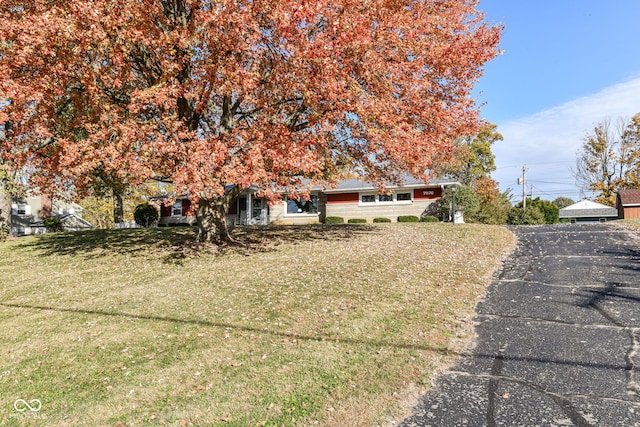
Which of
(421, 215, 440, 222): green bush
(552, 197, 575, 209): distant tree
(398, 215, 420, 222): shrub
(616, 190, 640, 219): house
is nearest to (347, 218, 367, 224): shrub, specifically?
(398, 215, 420, 222): shrub

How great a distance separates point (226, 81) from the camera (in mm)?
10719

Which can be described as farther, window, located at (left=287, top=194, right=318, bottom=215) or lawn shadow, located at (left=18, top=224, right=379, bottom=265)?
window, located at (left=287, top=194, right=318, bottom=215)

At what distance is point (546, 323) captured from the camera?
6.80 meters

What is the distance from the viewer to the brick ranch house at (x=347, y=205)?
98.9ft

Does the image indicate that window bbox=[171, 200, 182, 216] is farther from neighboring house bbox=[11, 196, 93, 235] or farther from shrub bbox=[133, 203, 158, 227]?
neighboring house bbox=[11, 196, 93, 235]

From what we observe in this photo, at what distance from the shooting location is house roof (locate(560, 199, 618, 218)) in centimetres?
5637

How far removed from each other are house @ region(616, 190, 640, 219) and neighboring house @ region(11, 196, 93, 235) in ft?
165

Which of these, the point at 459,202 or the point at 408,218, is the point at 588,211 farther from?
the point at 408,218

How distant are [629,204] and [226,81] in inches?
1448

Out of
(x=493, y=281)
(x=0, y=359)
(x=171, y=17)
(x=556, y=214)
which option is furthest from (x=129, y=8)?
(x=556, y=214)

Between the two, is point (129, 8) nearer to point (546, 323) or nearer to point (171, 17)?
point (171, 17)

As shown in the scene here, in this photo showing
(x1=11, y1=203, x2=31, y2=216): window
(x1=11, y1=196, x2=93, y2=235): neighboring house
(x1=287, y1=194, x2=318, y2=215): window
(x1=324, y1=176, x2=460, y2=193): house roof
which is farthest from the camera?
(x1=11, y1=203, x2=31, y2=216): window

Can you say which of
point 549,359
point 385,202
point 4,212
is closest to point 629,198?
point 385,202

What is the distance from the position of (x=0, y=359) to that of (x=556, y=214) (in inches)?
1858
